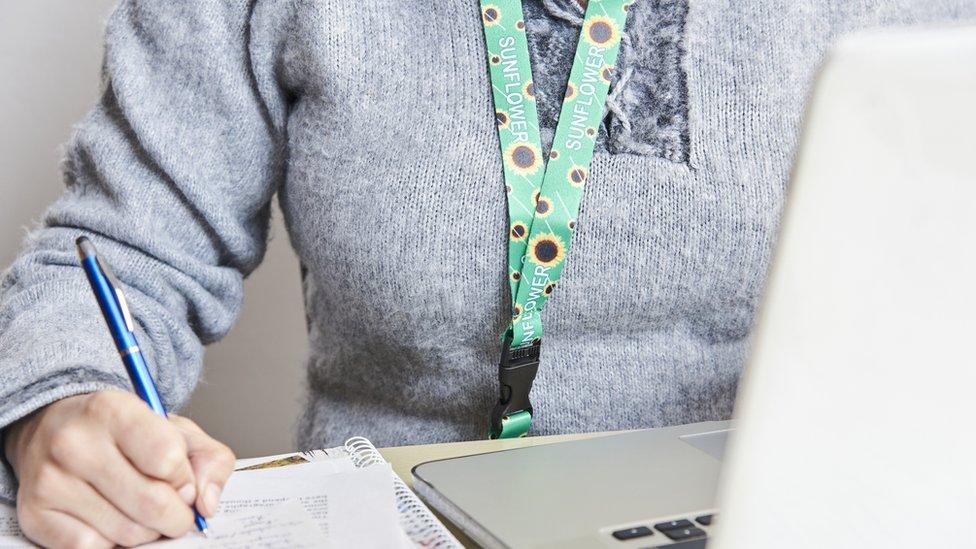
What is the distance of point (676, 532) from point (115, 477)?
0.25 metres

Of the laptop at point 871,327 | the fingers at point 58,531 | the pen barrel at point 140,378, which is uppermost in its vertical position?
the laptop at point 871,327

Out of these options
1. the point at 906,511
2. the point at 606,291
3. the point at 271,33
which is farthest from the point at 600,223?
the point at 906,511

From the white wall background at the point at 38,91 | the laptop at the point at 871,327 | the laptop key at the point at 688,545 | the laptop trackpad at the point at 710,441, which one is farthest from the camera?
the white wall background at the point at 38,91

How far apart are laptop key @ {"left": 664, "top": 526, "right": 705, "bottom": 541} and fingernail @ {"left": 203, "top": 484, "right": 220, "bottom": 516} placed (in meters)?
0.20

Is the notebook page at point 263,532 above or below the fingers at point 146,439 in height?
below

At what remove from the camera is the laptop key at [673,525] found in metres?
0.39

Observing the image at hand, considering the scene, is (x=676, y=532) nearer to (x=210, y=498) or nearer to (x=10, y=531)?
(x=210, y=498)

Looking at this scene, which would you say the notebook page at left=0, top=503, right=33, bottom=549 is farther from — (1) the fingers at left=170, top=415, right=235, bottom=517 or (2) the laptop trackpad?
(2) the laptop trackpad

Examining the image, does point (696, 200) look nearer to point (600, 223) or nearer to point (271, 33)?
point (600, 223)

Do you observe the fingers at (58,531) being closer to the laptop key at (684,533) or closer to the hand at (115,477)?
the hand at (115,477)

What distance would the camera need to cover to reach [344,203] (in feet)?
2.09

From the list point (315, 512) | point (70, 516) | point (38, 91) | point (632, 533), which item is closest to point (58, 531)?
point (70, 516)

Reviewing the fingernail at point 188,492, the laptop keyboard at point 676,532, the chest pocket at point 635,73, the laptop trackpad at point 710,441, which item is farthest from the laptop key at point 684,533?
the chest pocket at point 635,73

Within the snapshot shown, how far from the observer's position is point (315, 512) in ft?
1.34
